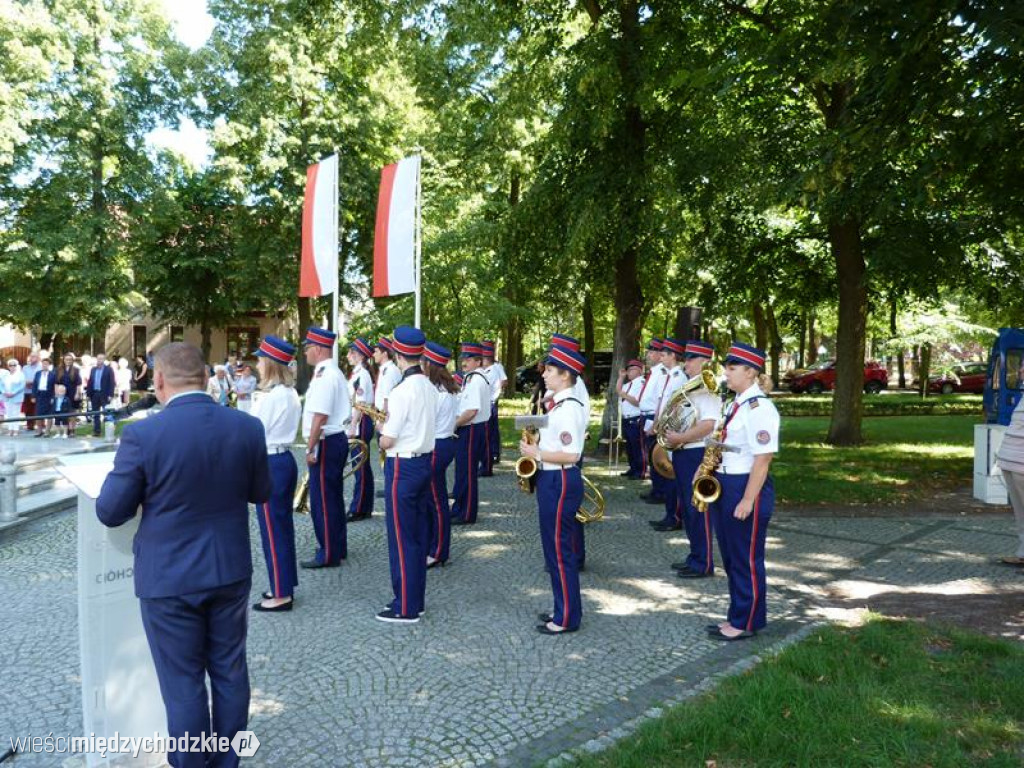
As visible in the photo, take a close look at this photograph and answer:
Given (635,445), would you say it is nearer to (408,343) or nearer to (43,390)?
(408,343)

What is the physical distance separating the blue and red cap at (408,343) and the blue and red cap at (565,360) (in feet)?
3.96

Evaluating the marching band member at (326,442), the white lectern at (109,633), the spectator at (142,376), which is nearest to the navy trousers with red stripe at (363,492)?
the marching band member at (326,442)

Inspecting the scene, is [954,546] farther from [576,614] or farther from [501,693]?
[501,693]

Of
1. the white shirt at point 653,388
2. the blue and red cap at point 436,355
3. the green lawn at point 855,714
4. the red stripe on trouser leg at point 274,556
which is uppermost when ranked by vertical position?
the blue and red cap at point 436,355

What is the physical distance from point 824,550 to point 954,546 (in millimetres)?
1431

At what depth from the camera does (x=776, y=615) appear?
621 centimetres

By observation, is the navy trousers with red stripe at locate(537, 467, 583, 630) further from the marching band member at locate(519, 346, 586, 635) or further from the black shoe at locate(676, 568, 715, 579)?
the black shoe at locate(676, 568, 715, 579)

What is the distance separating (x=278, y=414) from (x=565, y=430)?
233 cm

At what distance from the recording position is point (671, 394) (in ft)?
28.9

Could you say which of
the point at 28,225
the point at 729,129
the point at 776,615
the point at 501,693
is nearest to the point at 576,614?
the point at 501,693

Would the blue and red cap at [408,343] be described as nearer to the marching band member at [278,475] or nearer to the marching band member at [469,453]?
the marching band member at [278,475]

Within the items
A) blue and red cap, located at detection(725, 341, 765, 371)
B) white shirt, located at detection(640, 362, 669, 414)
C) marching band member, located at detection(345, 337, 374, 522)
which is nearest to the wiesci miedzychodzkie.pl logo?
blue and red cap, located at detection(725, 341, 765, 371)

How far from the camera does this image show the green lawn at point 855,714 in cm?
389

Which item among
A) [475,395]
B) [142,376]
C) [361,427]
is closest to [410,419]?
[475,395]
